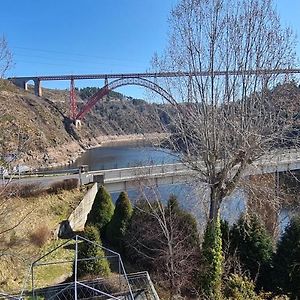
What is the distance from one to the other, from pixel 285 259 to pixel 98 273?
14.6 ft

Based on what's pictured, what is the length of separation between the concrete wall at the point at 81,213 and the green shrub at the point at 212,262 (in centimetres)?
667

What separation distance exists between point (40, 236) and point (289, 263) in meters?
7.53

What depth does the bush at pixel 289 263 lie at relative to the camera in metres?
9.07

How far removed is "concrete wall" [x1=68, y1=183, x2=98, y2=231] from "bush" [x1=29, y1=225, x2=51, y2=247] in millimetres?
1603

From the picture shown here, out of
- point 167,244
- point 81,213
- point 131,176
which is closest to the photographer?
point 167,244

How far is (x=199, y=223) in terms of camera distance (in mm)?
11797

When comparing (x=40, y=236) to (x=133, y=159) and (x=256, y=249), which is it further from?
(x=133, y=159)

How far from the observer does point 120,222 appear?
40.9 ft

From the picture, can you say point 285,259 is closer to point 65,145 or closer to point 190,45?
point 190,45

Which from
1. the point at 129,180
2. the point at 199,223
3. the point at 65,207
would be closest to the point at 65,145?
the point at 129,180

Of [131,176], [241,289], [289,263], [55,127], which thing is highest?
[55,127]

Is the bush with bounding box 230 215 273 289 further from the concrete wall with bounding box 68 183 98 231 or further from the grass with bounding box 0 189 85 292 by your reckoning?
the concrete wall with bounding box 68 183 98 231

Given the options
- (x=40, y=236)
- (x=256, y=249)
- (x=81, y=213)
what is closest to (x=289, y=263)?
(x=256, y=249)

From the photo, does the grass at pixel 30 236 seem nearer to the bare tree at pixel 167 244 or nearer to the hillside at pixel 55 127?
the bare tree at pixel 167 244
